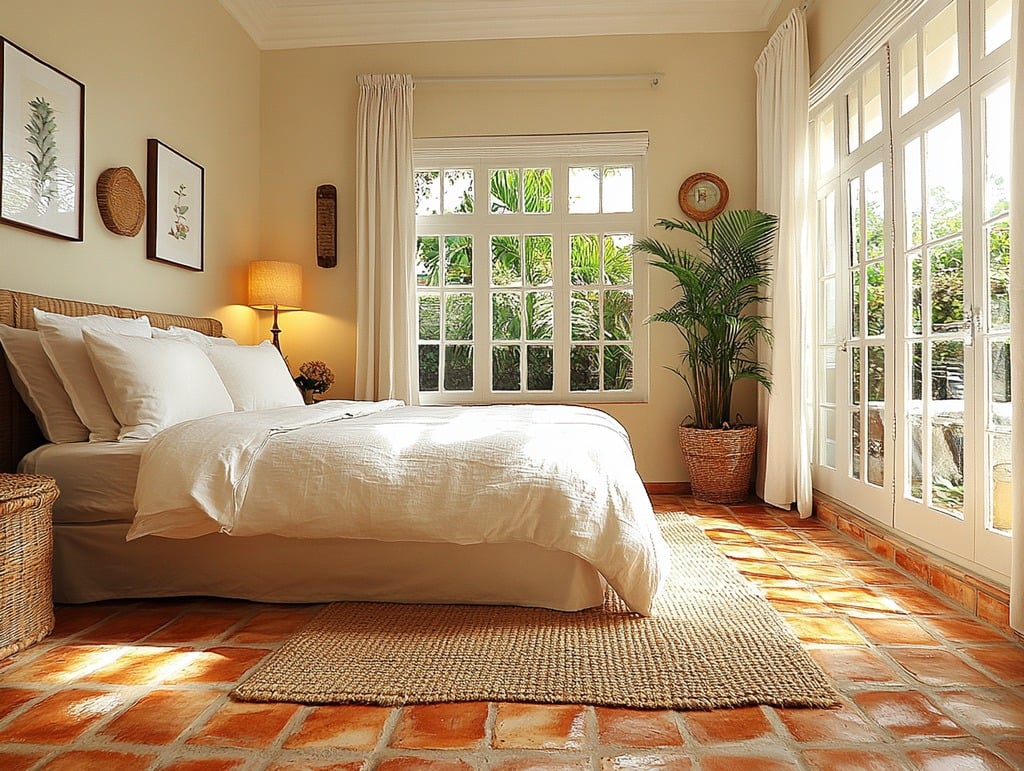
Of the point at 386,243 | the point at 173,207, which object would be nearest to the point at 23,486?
the point at 173,207

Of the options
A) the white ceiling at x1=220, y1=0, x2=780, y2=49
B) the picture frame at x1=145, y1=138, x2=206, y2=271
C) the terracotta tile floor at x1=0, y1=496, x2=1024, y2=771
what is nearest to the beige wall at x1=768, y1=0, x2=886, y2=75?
the white ceiling at x1=220, y1=0, x2=780, y2=49

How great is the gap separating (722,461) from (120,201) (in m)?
3.36

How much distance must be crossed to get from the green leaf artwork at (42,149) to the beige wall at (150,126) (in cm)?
17

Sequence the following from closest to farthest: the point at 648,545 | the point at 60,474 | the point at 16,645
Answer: the point at 16,645
the point at 648,545
the point at 60,474

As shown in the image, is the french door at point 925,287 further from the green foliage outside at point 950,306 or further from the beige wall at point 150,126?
the beige wall at point 150,126

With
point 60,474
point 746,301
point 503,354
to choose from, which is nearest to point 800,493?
point 746,301

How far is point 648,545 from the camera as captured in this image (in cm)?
226

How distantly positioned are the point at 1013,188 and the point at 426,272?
3.52 metres

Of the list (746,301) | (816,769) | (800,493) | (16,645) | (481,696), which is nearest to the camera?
(816,769)

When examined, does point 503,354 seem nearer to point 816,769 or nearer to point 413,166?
point 413,166

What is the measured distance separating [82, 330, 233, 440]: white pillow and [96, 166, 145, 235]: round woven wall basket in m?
0.92

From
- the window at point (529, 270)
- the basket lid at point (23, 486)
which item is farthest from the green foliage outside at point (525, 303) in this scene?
the basket lid at point (23, 486)

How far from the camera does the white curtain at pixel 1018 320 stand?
83.1 inches

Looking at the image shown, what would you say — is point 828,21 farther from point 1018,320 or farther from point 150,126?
point 150,126
